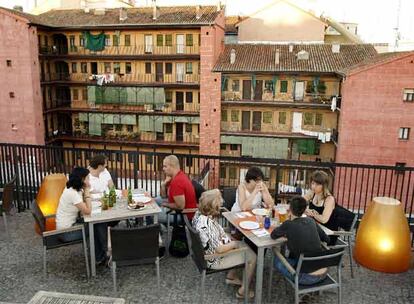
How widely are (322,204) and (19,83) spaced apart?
3012 cm

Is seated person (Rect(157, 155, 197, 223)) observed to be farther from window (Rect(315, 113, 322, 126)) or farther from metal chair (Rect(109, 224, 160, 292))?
window (Rect(315, 113, 322, 126))

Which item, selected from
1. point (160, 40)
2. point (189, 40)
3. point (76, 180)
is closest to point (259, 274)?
point (76, 180)

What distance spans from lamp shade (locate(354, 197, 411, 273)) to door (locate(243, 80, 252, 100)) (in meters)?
24.9

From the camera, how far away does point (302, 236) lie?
4.07 metres

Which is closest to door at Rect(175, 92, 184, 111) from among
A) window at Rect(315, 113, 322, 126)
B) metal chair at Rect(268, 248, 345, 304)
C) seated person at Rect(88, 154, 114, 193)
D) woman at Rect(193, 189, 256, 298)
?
window at Rect(315, 113, 322, 126)

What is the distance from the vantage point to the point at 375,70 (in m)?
23.9

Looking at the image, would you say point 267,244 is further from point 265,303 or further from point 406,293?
point 406,293

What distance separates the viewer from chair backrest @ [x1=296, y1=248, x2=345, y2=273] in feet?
13.0

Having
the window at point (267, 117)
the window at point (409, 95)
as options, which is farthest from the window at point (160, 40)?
the window at point (409, 95)

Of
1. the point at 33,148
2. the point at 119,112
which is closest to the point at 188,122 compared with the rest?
the point at 119,112

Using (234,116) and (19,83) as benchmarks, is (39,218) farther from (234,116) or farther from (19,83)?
(19,83)

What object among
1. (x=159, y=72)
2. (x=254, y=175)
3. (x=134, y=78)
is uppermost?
(x=159, y=72)

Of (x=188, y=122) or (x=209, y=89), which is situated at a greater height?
(x=209, y=89)

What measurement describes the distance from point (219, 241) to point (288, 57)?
26942 millimetres
